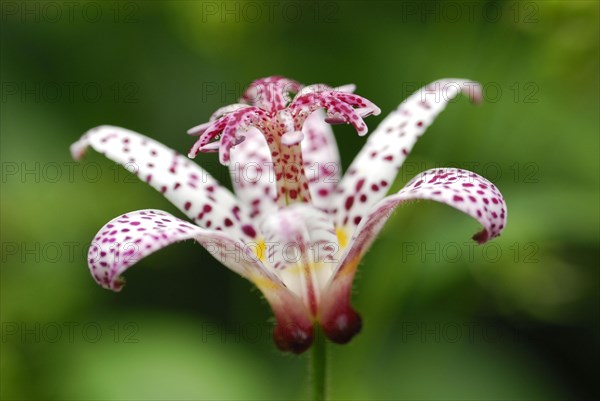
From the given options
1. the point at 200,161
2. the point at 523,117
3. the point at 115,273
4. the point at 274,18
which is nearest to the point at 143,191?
the point at 200,161

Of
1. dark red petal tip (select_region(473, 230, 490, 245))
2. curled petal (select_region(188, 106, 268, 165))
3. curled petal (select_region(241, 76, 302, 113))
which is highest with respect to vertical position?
curled petal (select_region(241, 76, 302, 113))

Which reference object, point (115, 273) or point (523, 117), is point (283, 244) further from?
point (523, 117)

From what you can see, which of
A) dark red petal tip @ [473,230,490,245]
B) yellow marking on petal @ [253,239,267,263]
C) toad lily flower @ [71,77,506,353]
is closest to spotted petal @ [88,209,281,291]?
toad lily flower @ [71,77,506,353]

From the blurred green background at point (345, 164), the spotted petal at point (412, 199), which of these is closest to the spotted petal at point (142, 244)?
the spotted petal at point (412, 199)

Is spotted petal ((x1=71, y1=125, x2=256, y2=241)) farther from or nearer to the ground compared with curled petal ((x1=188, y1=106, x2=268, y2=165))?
nearer to the ground

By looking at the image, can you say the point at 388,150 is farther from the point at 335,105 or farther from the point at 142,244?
the point at 142,244

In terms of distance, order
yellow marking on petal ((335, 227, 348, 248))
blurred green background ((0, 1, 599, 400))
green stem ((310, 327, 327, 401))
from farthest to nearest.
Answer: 1. blurred green background ((0, 1, 599, 400))
2. yellow marking on petal ((335, 227, 348, 248))
3. green stem ((310, 327, 327, 401))

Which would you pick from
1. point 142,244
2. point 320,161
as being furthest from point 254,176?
point 142,244

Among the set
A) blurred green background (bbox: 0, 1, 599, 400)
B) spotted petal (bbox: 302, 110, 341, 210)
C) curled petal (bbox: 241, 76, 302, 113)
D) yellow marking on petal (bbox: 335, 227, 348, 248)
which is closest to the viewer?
curled petal (bbox: 241, 76, 302, 113)

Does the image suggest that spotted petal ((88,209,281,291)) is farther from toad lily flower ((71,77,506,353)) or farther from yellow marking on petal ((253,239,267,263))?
yellow marking on petal ((253,239,267,263))
